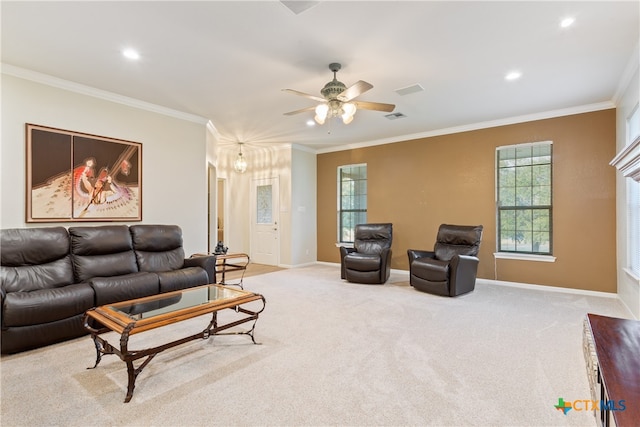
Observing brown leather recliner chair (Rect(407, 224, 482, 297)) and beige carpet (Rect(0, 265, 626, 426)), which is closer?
beige carpet (Rect(0, 265, 626, 426))

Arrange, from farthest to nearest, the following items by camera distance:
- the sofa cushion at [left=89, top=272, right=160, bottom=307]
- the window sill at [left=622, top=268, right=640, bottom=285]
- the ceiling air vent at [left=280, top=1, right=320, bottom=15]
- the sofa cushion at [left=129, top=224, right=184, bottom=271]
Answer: the sofa cushion at [left=129, top=224, right=184, bottom=271] < the window sill at [left=622, top=268, right=640, bottom=285] < the sofa cushion at [left=89, top=272, right=160, bottom=307] < the ceiling air vent at [left=280, top=1, right=320, bottom=15]

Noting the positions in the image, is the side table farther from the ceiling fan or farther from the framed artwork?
the ceiling fan

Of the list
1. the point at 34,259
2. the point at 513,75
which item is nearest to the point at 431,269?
the point at 513,75

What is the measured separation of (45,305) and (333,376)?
8.33 ft

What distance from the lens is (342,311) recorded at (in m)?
3.81

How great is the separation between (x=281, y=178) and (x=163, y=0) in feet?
16.2

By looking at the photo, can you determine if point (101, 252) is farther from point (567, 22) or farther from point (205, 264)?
point (567, 22)

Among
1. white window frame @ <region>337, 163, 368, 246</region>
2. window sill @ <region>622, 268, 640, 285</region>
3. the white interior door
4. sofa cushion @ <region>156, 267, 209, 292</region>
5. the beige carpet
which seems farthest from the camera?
the white interior door

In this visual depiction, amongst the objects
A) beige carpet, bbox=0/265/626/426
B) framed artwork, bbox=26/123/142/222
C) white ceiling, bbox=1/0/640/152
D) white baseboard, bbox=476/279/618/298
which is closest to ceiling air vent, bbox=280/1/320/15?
white ceiling, bbox=1/0/640/152

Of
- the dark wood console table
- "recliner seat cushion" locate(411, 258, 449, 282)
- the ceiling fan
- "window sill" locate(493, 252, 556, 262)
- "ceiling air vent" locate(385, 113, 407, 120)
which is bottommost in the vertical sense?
"recliner seat cushion" locate(411, 258, 449, 282)

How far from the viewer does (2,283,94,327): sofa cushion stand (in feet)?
8.52

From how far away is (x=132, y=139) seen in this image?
4.34m

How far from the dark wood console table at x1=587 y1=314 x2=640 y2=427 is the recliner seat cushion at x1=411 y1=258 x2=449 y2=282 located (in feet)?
9.42

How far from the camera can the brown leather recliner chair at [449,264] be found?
14.6 feet
